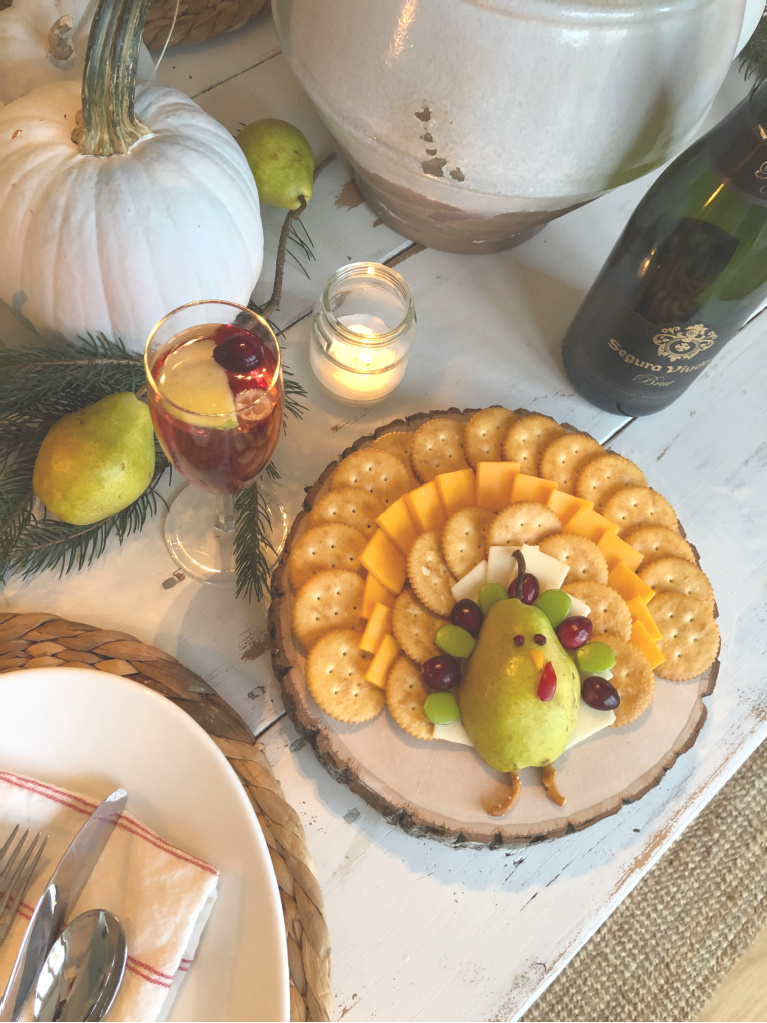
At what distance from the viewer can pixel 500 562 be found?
2.10 feet

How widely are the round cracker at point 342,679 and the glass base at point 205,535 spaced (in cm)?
13

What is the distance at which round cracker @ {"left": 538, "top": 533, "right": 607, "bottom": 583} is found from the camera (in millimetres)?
654

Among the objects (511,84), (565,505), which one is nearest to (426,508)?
(565,505)

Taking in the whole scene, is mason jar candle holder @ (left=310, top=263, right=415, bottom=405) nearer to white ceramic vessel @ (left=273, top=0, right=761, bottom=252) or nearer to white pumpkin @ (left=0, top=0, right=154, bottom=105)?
white ceramic vessel @ (left=273, top=0, right=761, bottom=252)

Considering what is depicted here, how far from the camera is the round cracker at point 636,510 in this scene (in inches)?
27.3

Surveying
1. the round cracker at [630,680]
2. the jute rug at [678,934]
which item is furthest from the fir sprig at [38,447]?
the jute rug at [678,934]

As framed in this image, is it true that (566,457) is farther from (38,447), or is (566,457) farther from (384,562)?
(38,447)

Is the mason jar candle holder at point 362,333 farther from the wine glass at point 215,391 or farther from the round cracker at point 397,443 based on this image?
A: the wine glass at point 215,391

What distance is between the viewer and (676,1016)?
1.07 meters

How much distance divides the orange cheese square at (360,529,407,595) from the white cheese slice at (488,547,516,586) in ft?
0.26

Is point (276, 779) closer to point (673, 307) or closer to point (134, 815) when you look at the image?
point (134, 815)

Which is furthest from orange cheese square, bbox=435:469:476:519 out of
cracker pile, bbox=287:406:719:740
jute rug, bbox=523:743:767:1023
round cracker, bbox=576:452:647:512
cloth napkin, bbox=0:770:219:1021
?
jute rug, bbox=523:743:767:1023

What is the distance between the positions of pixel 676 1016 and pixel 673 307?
104 cm

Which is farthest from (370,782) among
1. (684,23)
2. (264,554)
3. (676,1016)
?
(676,1016)
